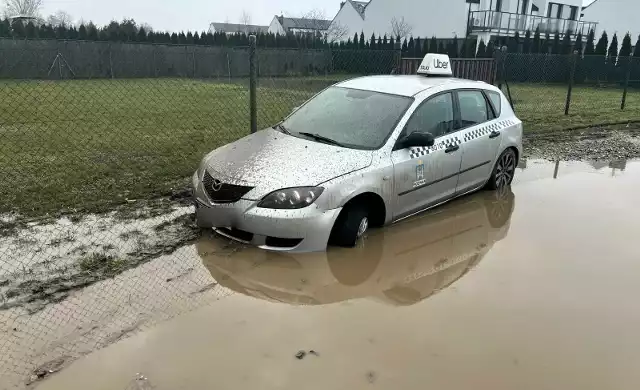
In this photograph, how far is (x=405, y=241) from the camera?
519 cm

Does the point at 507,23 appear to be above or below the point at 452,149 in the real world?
above

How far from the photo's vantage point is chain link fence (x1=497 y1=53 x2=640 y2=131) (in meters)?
13.4

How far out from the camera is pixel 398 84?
5863mm

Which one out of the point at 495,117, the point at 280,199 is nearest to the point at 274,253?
the point at 280,199

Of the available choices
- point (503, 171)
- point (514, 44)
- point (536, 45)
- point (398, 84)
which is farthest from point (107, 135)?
point (514, 44)

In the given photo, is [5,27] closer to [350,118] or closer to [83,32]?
[83,32]

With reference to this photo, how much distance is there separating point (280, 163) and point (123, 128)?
687cm

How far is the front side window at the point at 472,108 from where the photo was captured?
19.7 feet

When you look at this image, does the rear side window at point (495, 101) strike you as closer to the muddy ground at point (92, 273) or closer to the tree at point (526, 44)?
the muddy ground at point (92, 273)

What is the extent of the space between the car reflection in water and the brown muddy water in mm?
17

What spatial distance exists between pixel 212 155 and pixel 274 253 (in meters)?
1.31

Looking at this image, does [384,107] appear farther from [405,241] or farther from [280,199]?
[280,199]

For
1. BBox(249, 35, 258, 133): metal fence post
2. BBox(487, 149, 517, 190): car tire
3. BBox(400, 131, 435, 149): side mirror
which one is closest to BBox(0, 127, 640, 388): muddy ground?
BBox(249, 35, 258, 133): metal fence post

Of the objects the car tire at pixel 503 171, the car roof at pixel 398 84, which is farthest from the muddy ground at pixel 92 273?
the car tire at pixel 503 171
